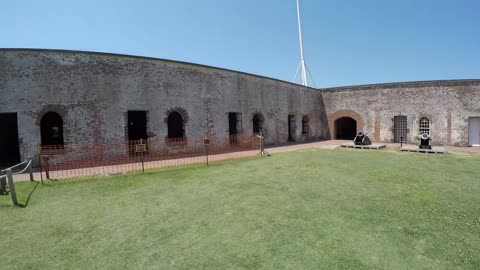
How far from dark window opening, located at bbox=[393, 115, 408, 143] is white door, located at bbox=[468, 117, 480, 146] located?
3.47m

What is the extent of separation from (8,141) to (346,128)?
23227 mm

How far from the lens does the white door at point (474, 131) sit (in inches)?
696

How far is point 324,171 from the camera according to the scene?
9.54 m

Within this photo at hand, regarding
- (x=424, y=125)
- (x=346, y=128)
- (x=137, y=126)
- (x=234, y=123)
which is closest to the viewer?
(x=137, y=126)

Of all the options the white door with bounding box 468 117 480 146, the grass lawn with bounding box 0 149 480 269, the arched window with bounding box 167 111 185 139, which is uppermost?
the arched window with bounding box 167 111 185 139

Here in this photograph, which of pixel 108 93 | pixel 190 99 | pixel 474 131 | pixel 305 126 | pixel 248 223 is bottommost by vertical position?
pixel 248 223

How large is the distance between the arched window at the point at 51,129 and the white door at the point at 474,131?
22481mm

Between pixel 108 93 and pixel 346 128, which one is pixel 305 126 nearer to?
pixel 346 128

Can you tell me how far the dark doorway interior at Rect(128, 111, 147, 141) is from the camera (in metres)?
13.8

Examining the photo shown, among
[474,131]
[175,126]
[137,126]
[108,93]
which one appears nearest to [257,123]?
[175,126]

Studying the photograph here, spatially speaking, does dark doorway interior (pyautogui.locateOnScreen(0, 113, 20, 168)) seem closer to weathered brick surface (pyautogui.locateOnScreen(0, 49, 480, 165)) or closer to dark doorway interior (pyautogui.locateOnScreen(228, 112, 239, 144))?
weathered brick surface (pyautogui.locateOnScreen(0, 49, 480, 165))

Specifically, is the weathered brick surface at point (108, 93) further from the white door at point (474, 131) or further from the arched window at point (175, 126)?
the white door at point (474, 131)

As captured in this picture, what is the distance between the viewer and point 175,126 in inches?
589

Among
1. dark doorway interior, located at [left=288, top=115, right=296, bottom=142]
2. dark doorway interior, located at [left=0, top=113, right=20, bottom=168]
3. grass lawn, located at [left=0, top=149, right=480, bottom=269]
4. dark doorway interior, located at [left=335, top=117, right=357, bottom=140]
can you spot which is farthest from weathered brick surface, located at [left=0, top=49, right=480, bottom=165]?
grass lawn, located at [left=0, top=149, right=480, bottom=269]
